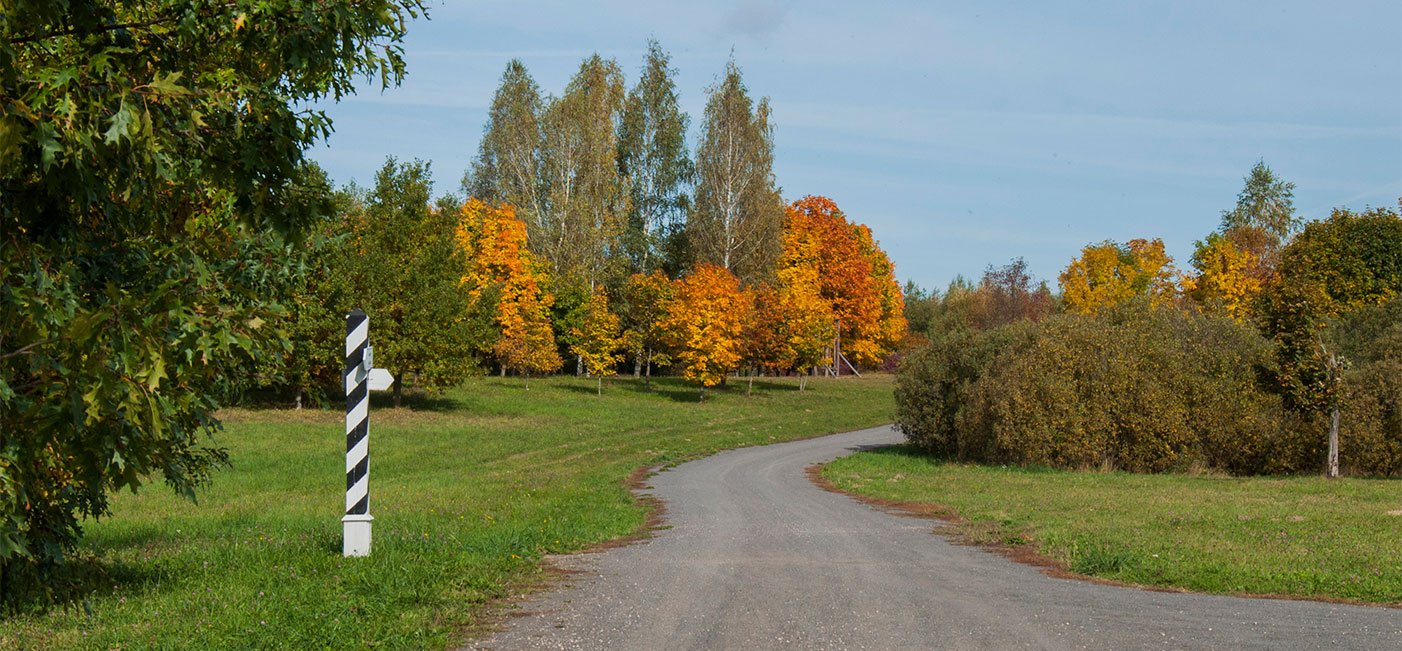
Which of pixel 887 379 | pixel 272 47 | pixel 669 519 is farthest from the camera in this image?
pixel 887 379

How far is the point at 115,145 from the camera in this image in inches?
252

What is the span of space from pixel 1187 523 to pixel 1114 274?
2674 inches

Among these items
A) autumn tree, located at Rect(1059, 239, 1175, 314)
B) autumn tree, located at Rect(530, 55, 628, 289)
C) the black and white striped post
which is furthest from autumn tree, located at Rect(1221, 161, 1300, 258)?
the black and white striped post

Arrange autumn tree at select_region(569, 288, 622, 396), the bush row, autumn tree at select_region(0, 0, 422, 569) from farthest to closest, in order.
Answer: autumn tree at select_region(569, 288, 622, 396) < the bush row < autumn tree at select_region(0, 0, 422, 569)

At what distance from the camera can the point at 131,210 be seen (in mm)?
8445

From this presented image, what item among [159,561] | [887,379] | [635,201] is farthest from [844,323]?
[159,561]

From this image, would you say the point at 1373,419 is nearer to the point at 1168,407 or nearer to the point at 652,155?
the point at 1168,407

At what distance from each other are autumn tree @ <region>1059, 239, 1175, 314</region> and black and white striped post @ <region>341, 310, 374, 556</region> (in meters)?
72.0

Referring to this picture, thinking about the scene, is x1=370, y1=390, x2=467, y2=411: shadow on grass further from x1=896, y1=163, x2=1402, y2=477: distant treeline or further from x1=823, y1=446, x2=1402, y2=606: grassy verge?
x1=823, y1=446, x2=1402, y2=606: grassy verge

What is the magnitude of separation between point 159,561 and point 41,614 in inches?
91.0

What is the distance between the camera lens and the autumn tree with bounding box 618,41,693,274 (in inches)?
3027

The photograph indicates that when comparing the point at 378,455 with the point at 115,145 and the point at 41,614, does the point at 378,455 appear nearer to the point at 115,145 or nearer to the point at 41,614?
the point at 41,614

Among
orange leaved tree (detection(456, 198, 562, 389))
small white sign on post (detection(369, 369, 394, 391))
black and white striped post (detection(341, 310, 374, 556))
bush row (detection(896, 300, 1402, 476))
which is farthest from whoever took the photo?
orange leaved tree (detection(456, 198, 562, 389))

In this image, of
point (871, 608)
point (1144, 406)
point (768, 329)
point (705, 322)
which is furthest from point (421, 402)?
point (871, 608)
